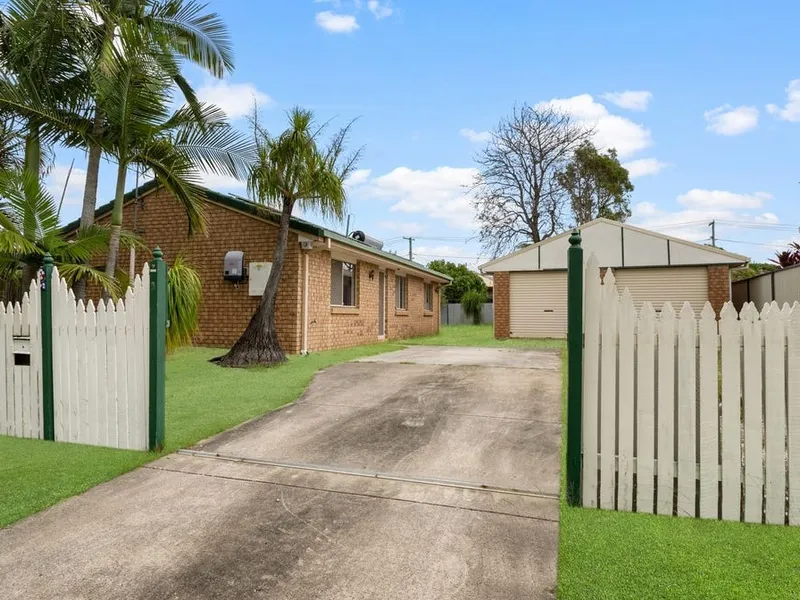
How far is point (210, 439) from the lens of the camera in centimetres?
525

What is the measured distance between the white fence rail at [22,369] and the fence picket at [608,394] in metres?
5.31

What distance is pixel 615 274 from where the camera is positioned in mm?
17109

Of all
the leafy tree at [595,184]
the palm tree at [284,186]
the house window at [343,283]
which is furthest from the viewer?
the leafy tree at [595,184]

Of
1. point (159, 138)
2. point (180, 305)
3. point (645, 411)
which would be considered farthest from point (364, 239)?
point (645, 411)

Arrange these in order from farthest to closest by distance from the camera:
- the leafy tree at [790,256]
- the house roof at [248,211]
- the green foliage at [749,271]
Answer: the green foliage at [749,271], the leafy tree at [790,256], the house roof at [248,211]

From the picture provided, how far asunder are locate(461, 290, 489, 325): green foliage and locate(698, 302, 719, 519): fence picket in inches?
1152

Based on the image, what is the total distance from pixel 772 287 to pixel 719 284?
144 centimetres

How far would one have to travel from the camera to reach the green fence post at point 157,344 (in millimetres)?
4688

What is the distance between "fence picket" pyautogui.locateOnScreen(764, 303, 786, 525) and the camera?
10.7ft

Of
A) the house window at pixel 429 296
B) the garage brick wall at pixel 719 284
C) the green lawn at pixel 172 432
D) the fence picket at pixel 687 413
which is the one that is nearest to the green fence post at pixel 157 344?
the green lawn at pixel 172 432

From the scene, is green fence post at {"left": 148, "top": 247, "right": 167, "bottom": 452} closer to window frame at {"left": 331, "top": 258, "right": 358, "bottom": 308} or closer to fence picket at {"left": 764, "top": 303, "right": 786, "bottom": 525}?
fence picket at {"left": 764, "top": 303, "right": 786, "bottom": 525}

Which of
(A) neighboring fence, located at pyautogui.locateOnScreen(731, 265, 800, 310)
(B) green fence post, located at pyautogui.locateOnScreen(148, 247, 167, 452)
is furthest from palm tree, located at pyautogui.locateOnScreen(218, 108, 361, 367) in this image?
(A) neighboring fence, located at pyautogui.locateOnScreen(731, 265, 800, 310)

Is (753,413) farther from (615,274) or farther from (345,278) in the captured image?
(615,274)

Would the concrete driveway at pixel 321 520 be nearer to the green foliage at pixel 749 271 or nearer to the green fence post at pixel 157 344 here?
the green fence post at pixel 157 344
